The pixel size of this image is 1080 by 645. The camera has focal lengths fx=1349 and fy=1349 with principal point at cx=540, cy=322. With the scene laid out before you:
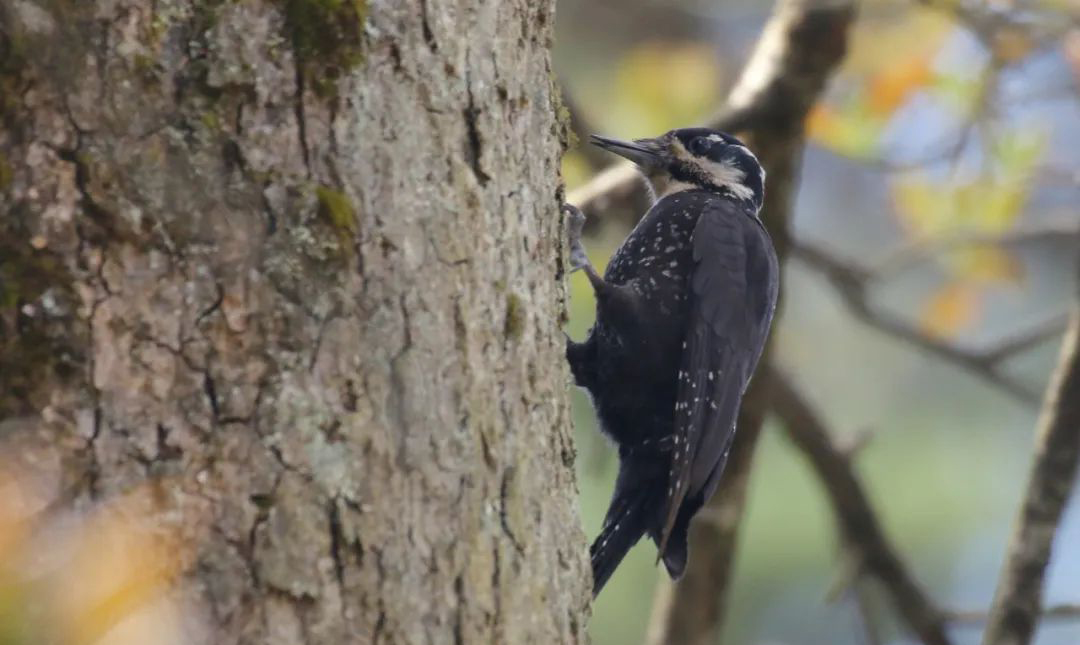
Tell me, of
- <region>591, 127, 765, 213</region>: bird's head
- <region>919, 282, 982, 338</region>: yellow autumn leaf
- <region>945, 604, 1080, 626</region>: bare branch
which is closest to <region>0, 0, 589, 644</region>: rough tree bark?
<region>591, 127, 765, 213</region>: bird's head

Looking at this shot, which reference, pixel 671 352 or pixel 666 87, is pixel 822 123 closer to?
pixel 666 87

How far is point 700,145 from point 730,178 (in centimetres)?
13

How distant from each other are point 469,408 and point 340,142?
39 cm

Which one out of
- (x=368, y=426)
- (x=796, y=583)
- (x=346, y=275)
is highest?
(x=346, y=275)

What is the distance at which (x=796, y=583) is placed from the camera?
7539 millimetres

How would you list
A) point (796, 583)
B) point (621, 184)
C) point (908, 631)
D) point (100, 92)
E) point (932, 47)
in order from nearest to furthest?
point (100, 92), point (621, 184), point (908, 631), point (932, 47), point (796, 583)

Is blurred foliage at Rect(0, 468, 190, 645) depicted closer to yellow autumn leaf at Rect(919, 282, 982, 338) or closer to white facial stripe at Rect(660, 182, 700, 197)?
white facial stripe at Rect(660, 182, 700, 197)

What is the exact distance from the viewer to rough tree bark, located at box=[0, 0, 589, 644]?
5.18 feet

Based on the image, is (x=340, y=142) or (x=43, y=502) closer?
(x=43, y=502)

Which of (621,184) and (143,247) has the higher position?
(143,247)

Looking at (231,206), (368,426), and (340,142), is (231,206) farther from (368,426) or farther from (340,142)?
(368,426)

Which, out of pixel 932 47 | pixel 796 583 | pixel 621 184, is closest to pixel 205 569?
pixel 621 184

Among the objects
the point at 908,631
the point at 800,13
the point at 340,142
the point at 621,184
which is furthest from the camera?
the point at 908,631

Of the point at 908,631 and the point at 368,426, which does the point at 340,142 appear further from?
the point at 908,631
